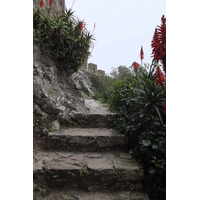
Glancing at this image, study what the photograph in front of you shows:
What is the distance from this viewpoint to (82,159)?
76.5 inches

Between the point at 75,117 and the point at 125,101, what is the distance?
922 mm

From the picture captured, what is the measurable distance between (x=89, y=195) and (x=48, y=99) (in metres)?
1.61

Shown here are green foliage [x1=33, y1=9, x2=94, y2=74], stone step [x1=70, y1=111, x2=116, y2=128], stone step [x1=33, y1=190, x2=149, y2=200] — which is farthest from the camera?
green foliage [x1=33, y1=9, x2=94, y2=74]

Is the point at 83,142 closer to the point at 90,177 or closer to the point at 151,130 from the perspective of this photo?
the point at 90,177

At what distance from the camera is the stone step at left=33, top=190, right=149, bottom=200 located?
5.11 ft

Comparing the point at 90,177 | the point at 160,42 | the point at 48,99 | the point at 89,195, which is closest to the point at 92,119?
the point at 48,99

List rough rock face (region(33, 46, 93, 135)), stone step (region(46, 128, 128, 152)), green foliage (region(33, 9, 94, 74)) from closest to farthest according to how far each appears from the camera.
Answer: stone step (region(46, 128, 128, 152)), rough rock face (region(33, 46, 93, 135)), green foliage (region(33, 9, 94, 74))

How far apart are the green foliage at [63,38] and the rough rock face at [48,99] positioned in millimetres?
181

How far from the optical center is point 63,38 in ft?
9.94

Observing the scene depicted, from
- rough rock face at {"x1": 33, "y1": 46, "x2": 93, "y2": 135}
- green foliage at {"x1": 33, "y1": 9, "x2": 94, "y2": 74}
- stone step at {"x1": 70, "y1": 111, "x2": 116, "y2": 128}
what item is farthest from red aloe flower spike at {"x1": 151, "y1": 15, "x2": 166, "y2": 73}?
green foliage at {"x1": 33, "y1": 9, "x2": 94, "y2": 74}

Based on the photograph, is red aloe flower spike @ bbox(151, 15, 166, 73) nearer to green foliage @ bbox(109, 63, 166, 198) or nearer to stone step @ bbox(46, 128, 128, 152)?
green foliage @ bbox(109, 63, 166, 198)

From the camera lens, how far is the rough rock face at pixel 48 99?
8.03 ft

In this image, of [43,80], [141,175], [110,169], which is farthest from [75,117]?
[141,175]

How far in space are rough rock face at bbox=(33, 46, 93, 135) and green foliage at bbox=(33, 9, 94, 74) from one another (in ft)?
0.59
